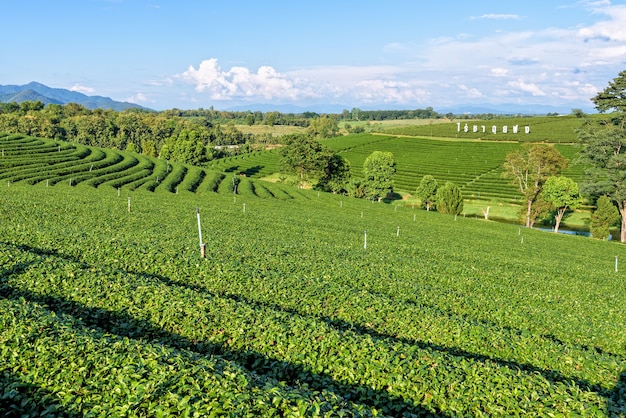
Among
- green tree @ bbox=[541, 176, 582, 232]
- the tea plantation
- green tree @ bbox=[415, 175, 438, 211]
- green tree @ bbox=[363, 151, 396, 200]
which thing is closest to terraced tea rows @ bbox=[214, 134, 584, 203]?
green tree @ bbox=[363, 151, 396, 200]

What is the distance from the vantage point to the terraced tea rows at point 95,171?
65.2 meters

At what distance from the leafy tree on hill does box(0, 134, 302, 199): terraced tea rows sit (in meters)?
44.9

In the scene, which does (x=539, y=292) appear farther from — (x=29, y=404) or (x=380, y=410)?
(x=29, y=404)

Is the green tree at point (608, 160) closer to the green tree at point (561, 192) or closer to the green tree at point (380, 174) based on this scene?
the green tree at point (561, 192)

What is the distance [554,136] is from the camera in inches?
6624

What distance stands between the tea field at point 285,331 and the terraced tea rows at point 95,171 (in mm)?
42152

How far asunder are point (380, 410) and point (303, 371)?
246 cm

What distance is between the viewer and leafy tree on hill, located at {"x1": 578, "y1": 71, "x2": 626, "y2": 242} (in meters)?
61.9

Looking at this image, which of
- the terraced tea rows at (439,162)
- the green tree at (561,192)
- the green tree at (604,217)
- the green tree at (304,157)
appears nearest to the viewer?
the green tree at (604,217)

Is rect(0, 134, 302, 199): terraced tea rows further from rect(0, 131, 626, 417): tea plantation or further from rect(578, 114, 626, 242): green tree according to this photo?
rect(578, 114, 626, 242): green tree

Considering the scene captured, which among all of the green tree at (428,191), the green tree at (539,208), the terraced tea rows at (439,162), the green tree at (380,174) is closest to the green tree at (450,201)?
the green tree at (428,191)

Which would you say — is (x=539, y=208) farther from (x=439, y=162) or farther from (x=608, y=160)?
(x=439, y=162)

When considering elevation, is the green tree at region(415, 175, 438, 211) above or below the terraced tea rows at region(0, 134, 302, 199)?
below

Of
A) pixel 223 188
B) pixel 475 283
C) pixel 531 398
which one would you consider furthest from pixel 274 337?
pixel 223 188
